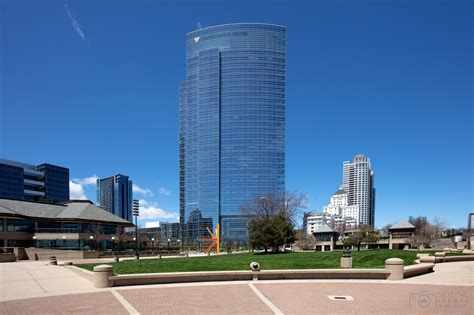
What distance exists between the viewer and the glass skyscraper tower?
17300 centimetres

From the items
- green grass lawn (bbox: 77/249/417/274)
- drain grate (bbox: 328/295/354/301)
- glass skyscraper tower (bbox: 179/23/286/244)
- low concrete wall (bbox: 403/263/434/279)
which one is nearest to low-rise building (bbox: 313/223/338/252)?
green grass lawn (bbox: 77/249/417/274)

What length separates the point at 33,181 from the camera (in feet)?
454

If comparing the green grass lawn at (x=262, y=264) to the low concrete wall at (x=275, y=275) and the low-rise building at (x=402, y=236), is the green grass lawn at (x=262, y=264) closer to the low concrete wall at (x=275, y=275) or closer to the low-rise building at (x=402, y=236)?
the low concrete wall at (x=275, y=275)

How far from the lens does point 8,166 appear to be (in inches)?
5044

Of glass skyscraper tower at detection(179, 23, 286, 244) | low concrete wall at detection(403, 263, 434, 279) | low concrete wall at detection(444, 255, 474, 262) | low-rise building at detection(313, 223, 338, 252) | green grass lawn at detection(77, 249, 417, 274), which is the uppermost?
glass skyscraper tower at detection(179, 23, 286, 244)

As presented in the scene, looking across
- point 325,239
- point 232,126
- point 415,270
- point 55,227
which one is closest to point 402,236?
point 325,239

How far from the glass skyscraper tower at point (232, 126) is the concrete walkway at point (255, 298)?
499 ft

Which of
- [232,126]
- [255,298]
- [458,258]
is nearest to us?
[255,298]

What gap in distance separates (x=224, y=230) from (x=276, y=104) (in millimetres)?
68906

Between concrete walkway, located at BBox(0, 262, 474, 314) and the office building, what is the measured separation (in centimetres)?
11012

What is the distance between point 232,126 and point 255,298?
535 feet

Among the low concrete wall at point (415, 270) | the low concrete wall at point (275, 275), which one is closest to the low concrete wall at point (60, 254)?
the low concrete wall at point (275, 275)

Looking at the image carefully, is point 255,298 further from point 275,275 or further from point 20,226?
point 20,226

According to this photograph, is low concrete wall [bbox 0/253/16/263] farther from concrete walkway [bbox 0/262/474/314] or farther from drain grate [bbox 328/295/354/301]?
drain grate [bbox 328/295/354/301]
